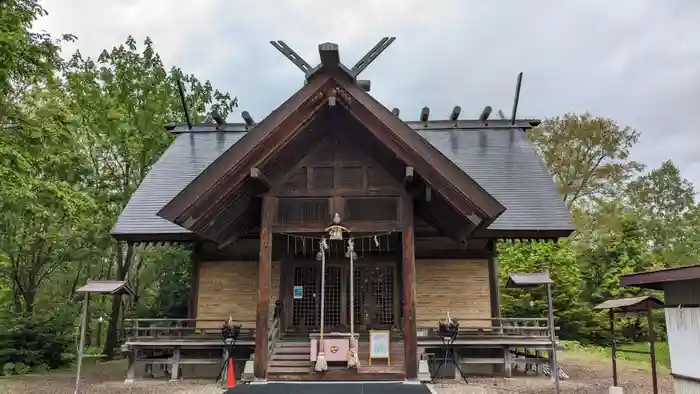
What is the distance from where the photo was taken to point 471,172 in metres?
15.3

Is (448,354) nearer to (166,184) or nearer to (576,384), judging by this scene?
(576,384)

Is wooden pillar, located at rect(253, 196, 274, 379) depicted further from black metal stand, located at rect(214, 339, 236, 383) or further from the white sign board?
the white sign board

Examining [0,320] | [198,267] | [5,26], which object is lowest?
[0,320]

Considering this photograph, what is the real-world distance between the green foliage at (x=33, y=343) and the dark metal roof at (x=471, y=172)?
6.39 metres

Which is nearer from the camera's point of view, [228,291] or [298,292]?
[298,292]

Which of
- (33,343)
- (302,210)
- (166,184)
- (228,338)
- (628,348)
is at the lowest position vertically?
(628,348)

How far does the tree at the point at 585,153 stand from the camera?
97.2ft

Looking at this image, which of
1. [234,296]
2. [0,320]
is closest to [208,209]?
[234,296]

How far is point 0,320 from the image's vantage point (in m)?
18.5

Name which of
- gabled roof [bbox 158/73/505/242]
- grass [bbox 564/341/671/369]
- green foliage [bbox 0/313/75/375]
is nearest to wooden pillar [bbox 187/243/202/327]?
gabled roof [bbox 158/73/505/242]

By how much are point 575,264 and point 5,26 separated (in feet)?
76.8

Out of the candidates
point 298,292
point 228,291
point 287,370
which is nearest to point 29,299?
point 228,291

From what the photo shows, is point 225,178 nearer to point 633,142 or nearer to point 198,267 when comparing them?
point 198,267

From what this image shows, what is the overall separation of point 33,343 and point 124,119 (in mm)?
8553
